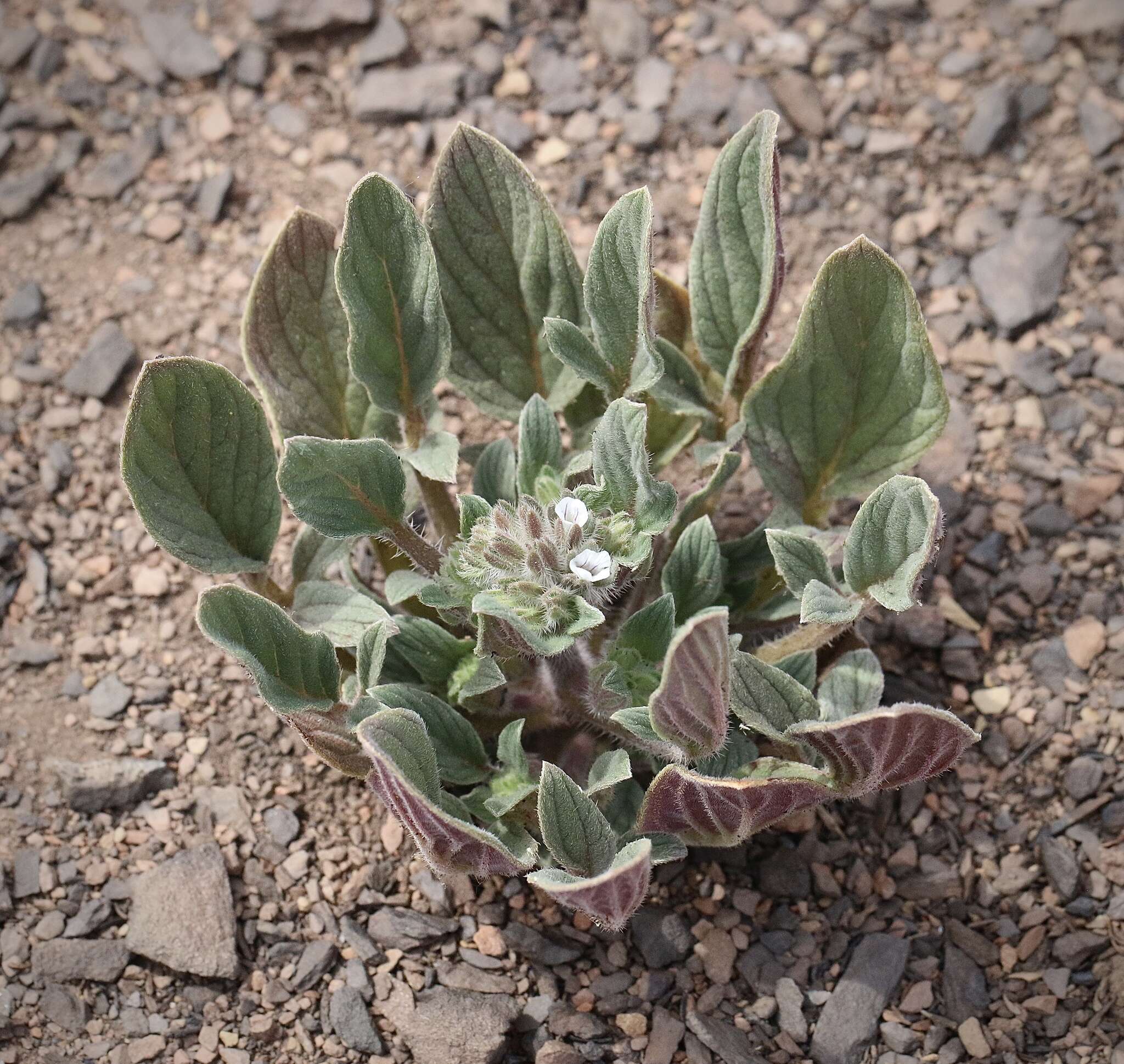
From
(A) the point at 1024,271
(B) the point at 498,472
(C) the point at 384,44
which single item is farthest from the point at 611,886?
(C) the point at 384,44

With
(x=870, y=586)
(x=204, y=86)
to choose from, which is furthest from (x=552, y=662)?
(x=204, y=86)

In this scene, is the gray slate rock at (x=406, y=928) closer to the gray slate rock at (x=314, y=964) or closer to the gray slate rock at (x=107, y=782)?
the gray slate rock at (x=314, y=964)

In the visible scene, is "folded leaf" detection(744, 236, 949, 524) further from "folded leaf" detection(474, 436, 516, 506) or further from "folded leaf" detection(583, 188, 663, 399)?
"folded leaf" detection(474, 436, 516, 506)

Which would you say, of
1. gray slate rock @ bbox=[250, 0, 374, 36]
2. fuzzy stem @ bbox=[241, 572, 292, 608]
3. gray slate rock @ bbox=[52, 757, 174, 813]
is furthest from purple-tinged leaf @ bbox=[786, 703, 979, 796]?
gray slate rock @ bbox=[250, 0, 374, 36]

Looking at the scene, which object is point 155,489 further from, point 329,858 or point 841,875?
point 841,875

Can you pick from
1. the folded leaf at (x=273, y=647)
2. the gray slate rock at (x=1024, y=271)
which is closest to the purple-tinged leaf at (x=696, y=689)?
the folded leaf at (x=273, y=647)

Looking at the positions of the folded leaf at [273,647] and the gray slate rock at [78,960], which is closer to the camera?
the folded leaf at [273,647]

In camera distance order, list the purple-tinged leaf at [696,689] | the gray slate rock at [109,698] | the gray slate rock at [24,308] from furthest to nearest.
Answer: the gray slate rock at [24,308] < the gray slate rock at [109,698] < the purple-tinged leaf at [696,689]
